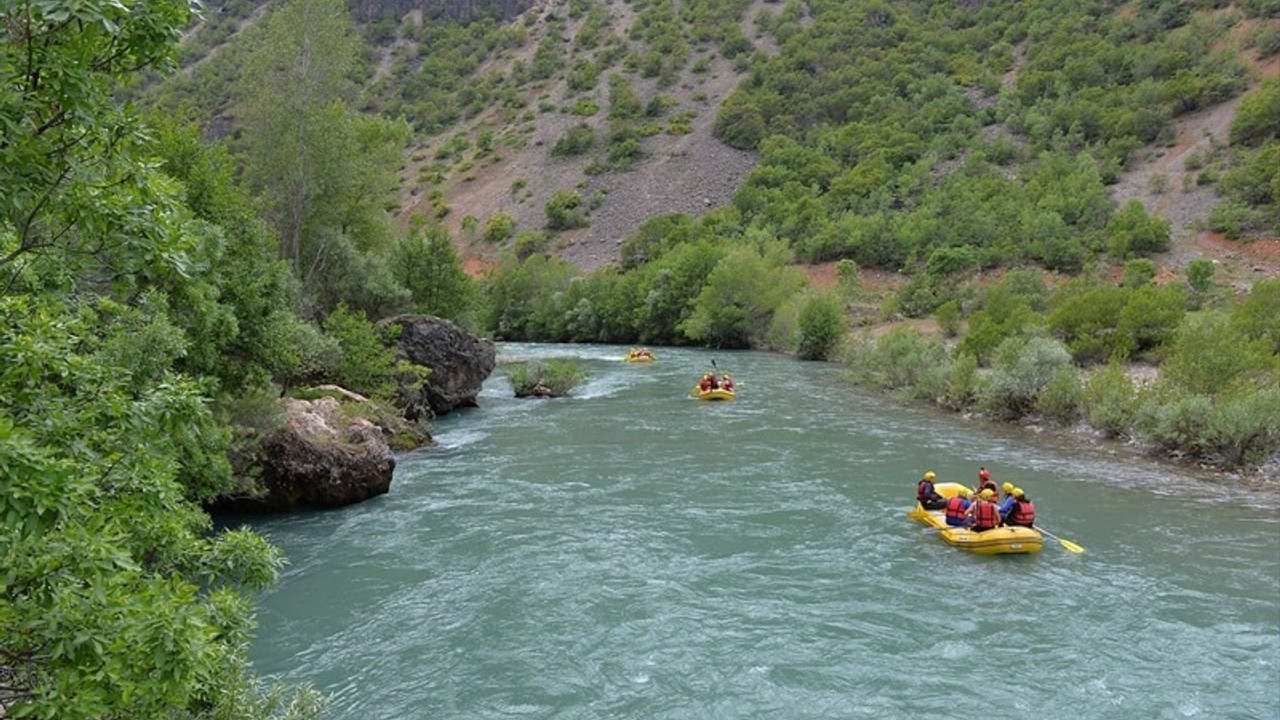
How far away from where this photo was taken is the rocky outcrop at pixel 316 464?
56.1 feet

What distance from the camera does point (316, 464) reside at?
17.4 metres

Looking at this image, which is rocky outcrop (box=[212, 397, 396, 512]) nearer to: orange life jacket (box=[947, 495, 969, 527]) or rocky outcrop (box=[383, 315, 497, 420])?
rocky outcrop (box=[383, 315, 497, 420])

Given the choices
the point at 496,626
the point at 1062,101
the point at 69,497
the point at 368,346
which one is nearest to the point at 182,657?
the point at 69,497

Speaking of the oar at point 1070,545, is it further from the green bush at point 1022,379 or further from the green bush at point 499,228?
the green bush at point 499,228

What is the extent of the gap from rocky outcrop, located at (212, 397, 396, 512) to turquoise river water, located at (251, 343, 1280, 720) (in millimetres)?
690

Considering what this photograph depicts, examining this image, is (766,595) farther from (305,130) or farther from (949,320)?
(949,320)

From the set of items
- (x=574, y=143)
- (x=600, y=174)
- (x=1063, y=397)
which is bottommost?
(x=1063, y=397)

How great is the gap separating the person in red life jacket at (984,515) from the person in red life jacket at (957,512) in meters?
0.19

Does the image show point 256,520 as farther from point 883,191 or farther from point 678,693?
point 883,191

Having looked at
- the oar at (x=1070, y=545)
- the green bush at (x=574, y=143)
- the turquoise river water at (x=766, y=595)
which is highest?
the green bush at (x=574, y=143)

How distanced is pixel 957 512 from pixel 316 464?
43.0ft

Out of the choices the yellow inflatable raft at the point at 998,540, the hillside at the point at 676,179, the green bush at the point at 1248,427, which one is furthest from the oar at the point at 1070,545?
the hillside at the point at 676,179

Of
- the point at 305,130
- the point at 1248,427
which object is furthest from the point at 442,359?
the point at 1248,427

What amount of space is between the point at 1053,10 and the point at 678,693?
114389mm
